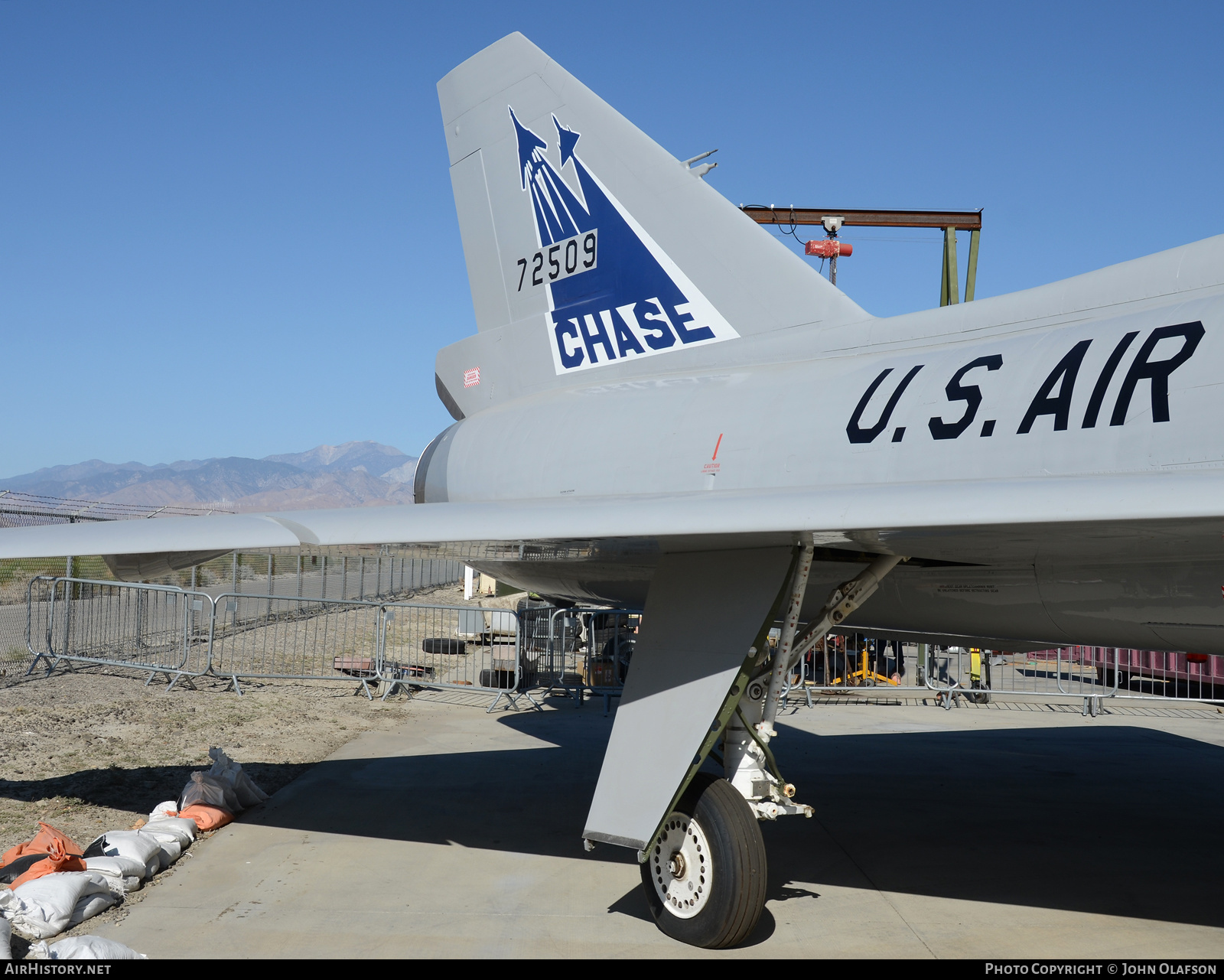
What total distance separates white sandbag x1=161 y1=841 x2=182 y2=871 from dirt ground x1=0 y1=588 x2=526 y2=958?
0.18 feet

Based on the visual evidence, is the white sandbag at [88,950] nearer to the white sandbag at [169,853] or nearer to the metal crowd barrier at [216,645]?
the white sandbag at [169,853]

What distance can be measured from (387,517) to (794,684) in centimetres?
941

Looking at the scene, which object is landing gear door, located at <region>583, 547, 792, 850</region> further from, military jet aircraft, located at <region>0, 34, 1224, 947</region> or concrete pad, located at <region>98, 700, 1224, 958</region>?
concrete pad, located at <region>98, 700, 1224, 958</region>

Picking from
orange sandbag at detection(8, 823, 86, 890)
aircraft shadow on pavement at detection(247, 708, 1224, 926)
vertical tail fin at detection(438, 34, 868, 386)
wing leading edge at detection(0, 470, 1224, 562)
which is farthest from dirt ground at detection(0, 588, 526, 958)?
vertical tail fin at detection(438, 34, 868, 386)

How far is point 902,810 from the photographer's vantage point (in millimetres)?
7039

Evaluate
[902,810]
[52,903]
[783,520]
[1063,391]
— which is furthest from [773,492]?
[52,903]

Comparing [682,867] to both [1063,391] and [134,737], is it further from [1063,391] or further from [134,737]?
[134,737]

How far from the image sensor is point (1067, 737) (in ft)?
34.5

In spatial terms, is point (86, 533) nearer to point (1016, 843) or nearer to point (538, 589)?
point (538, 589)

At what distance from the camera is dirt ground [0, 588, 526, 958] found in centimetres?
640

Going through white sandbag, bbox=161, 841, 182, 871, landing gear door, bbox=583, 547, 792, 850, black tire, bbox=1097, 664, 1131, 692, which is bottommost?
black tire, bbox=1097, 664, 1131, 692

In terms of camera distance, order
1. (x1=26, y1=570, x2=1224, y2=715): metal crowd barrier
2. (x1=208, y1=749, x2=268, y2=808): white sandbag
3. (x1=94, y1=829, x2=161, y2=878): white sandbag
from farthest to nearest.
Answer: (x1=26, y1=570, x2=1224, y2=715): metal crowd barrier < (x1=208, y1=749, x2=268, y2=808): white sandbag < (x1=94, y1=829, x2=161, y2=878): white sandbag

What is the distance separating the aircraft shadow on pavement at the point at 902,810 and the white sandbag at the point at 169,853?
86 cm

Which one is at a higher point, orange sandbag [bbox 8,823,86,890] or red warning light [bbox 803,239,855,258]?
red warning light [bbox 803,239,855,258]
